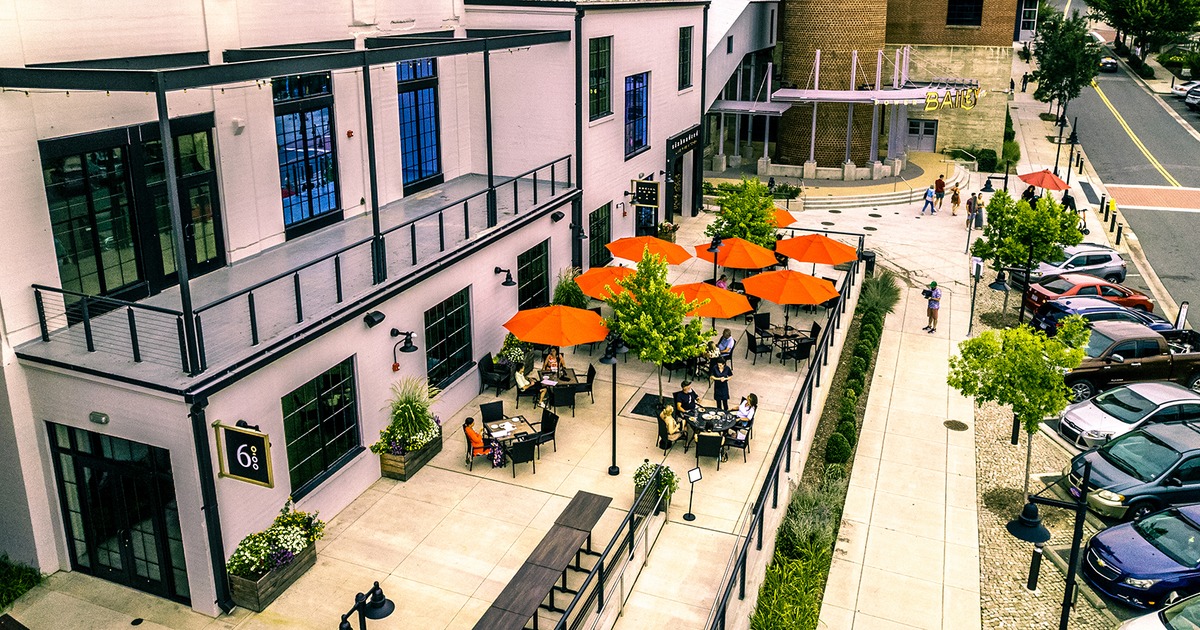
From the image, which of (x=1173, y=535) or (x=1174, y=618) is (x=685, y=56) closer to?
(x=1173, y=535)

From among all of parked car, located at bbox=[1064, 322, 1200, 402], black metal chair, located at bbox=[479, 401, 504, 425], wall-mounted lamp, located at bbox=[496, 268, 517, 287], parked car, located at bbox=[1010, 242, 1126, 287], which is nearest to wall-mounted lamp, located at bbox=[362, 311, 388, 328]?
black metal chair, located at bbox=[479, 401, 504, 425]

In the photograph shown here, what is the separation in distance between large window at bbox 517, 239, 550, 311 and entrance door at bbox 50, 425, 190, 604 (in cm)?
1053

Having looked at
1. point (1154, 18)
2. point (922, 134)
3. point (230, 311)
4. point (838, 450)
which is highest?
point (1154, 18)

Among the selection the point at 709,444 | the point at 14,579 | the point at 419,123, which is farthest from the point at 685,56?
the point at 14,579

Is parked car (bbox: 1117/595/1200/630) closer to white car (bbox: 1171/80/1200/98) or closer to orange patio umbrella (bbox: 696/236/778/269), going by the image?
orange patio umbrella (bbox: 696/236/778/269)

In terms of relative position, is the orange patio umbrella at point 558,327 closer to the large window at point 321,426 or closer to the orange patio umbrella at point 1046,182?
the large window at point 321,426

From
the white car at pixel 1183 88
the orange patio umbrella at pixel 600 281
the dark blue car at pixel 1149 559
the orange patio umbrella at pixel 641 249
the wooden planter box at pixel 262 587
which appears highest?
the white car at pixel 1183 88

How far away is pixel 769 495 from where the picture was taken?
16.8m

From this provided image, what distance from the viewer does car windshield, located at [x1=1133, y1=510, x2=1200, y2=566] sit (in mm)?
15169

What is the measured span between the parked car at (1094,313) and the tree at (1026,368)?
766 cm

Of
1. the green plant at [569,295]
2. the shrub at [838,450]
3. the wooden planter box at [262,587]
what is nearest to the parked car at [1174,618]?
the shrub at [838,450]

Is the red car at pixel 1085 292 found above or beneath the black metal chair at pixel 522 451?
above

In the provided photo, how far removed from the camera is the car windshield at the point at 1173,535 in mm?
15169

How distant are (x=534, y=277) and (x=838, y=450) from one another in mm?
8722
